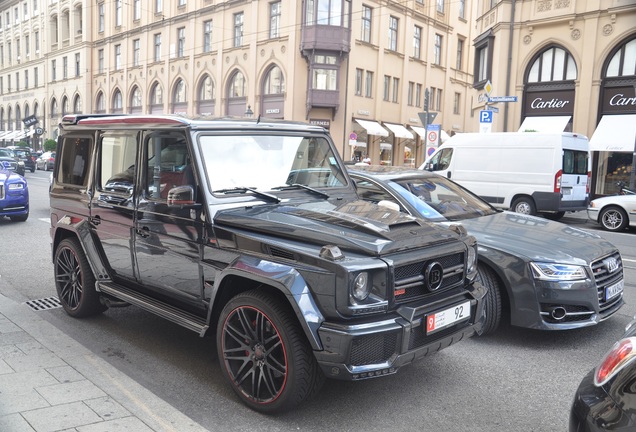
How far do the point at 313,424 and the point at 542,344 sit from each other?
2553 millimetres

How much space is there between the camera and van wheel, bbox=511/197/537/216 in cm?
1512

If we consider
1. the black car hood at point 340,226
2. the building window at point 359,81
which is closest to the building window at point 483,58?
the building window at point 359,81

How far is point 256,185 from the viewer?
4.34 metres

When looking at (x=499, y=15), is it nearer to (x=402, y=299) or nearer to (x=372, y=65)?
(x=372, y=65)

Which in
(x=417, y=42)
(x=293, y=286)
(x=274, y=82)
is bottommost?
(x=293, y=286)

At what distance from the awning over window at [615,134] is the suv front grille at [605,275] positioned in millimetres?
17643

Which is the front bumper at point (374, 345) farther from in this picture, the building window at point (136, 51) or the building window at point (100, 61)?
the building window at point (100, 61)

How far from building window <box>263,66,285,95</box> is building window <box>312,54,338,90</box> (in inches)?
90.6

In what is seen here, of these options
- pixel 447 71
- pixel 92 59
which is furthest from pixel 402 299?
pixel 92 59

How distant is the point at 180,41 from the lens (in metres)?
44.8

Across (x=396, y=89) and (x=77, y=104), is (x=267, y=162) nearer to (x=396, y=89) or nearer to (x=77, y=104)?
(x=396, y=89)

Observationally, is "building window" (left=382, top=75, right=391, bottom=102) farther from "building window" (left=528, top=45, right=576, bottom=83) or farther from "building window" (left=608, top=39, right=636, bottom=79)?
"building window" (left=608, top=39, right=636, bottom=79)

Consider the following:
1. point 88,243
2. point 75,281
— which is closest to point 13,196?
point 75,281

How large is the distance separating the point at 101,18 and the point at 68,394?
59082 millimetres
